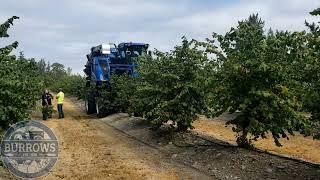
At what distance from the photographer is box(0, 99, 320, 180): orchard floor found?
11.2m

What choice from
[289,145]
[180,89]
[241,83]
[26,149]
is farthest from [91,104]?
[26,149]

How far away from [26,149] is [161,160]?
13.0ft

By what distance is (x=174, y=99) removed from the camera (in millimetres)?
15773

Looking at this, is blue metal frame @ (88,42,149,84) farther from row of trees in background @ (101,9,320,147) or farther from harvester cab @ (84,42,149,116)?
row of trees in background @ (101,9,320,147)

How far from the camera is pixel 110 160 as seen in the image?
13.1 m

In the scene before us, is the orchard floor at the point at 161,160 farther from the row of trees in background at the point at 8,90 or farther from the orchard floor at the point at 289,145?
the orchard floor at the point at 289,145

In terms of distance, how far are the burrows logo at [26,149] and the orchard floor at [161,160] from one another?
34cm

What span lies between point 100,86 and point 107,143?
32.0 ft

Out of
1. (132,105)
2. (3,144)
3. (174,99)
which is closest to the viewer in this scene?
(3,144)

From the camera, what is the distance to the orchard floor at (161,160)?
1121 cm

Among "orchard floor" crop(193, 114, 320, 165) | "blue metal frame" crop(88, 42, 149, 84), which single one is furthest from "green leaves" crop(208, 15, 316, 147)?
"blue metal frame" crop(88, 42, 149, 84)

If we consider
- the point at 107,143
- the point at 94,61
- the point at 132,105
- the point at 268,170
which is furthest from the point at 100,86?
the point at 268,170

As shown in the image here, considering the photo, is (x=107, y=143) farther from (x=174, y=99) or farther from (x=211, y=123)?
(x=211, y=123)

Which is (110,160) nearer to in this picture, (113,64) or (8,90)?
(8,90)
